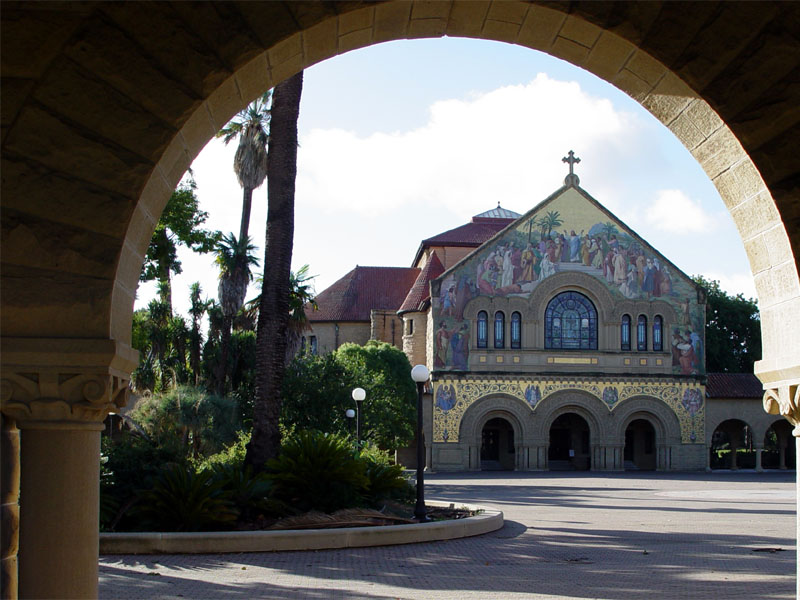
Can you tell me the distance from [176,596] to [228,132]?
110 ft

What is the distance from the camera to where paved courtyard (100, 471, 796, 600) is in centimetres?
945

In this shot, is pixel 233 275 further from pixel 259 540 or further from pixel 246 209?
pixel 259 540

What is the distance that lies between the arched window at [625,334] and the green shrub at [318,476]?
116 feet

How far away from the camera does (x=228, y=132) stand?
4044 cm

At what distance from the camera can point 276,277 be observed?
55.7ft

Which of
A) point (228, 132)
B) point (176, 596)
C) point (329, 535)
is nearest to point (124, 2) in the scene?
point (176, 596)

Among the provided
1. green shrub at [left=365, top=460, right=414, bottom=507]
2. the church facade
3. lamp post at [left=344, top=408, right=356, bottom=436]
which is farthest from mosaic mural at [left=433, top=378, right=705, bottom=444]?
green shrub at [left=365, top=460, right=414, bottom=507]

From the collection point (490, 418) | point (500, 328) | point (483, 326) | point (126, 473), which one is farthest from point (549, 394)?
point (126, 473)

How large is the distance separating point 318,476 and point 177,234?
36.1 feet

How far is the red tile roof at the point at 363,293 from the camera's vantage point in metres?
58.7

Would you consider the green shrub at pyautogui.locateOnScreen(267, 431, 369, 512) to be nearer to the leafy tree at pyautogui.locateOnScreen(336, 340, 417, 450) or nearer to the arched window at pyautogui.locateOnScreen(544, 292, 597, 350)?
A: the leafy tree at pyautogui.locateOnScreen(336, 340, 417, 450)

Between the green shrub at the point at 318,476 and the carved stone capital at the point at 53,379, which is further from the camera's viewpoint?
the green shrub at the point at 318,476

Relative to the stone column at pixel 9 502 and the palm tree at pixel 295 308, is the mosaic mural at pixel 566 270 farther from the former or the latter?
the stone column at pixel 9 502

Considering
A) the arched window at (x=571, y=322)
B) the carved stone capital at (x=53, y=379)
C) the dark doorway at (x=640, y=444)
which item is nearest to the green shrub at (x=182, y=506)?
the carved stone capital at (x=53, y=379)
